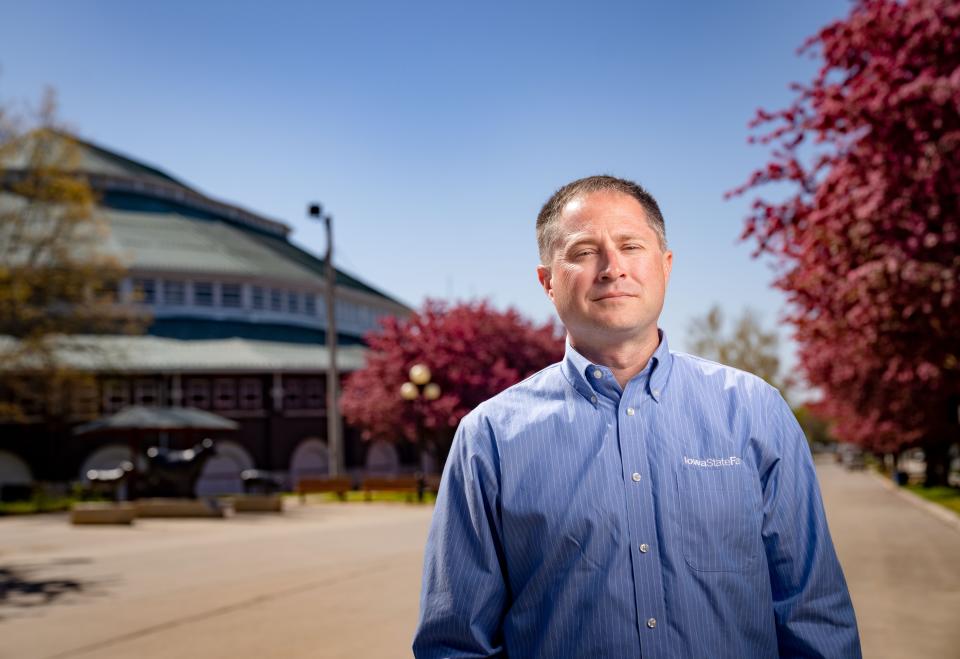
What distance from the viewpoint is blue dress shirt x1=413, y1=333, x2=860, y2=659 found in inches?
101

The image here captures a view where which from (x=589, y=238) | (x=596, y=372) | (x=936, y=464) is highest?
(x=589, y=238)

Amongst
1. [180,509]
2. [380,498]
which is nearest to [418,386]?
[180,509]

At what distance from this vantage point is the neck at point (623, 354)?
109 inches

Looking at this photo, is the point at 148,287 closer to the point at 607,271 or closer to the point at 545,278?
the point at 545,278

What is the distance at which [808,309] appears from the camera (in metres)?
17.3

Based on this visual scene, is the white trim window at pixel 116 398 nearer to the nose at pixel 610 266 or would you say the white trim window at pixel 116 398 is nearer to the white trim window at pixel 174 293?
the white trim window at pixel 174 293

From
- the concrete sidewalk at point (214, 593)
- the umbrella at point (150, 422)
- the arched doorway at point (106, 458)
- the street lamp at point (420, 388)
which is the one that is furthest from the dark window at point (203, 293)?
the concrete sidewalk at point (214, 593)

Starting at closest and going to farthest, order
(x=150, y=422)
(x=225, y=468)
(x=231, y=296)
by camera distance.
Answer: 1. (x=150, y=422)
2. (x=225, y=468)
3. (x=231, y=296)

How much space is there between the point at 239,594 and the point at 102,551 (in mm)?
8182

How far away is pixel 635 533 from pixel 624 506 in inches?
2.8

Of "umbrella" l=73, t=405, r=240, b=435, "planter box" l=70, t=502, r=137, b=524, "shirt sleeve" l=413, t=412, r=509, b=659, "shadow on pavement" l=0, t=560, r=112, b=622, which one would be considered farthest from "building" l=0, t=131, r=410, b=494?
"shirt sleeve" l=413, t=412, r=509, b=659

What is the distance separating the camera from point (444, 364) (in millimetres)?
43250

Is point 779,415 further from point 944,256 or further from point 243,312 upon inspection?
point 243,312

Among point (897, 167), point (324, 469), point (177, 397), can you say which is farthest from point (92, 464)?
point (897, 167)
